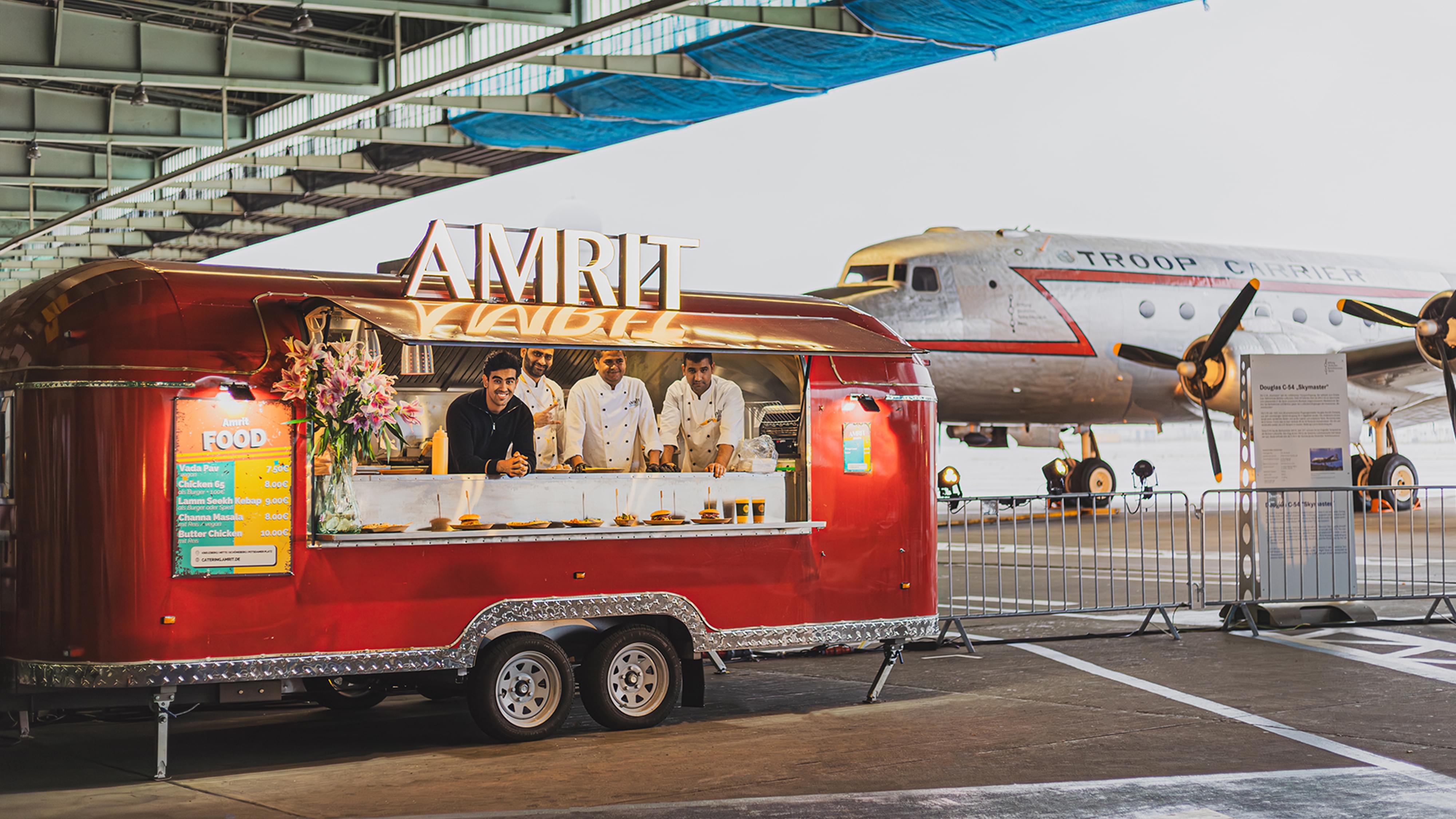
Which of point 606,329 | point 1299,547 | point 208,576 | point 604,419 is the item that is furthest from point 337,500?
point 1299,547

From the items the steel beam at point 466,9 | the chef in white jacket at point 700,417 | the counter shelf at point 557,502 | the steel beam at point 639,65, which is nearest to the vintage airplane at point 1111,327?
the steel beam at point 639,65

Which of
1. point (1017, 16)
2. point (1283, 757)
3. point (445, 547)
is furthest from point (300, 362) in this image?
point (1017, 16)

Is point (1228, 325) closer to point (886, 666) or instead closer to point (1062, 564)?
point (1062, 564)

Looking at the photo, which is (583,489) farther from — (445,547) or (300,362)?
(300,362)

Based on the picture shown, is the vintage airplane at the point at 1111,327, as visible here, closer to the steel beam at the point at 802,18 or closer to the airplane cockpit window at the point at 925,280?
the airplane cockpit window at the point at 925,280

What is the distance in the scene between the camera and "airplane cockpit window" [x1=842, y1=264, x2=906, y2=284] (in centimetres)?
2181

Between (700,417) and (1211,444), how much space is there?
1221 centimetres

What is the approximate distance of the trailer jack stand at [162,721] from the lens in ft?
24.0

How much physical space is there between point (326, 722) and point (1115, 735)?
16.4ft

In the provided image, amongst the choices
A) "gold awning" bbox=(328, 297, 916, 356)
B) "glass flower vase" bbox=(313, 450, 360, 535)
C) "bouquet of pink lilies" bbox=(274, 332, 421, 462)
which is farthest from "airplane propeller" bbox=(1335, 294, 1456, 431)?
"glass flower vase" bbox=(313, 450, 360, 535)

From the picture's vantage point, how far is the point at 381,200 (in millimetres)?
28469

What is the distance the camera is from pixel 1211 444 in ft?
65.4

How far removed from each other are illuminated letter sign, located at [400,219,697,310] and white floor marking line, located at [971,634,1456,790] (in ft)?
13.9

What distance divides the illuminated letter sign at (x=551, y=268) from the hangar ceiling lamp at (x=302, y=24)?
9249mm
